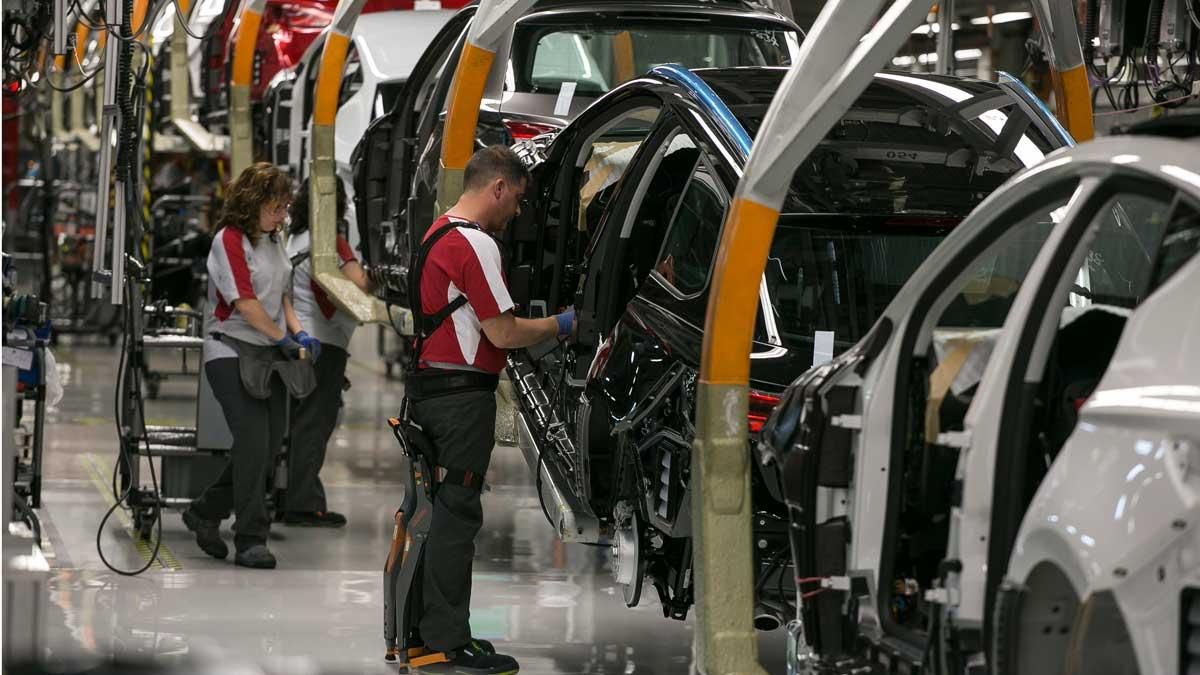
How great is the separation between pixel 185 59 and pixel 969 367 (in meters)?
11.4

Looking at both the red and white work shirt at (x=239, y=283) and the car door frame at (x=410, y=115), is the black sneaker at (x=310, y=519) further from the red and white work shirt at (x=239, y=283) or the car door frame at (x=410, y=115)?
the car door frame at (x=410, y=115)

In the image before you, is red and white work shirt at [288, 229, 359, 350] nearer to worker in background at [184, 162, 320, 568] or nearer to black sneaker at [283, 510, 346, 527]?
black sneaker at [283, 510, 346, 527]

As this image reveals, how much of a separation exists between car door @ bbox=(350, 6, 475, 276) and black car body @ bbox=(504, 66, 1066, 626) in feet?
9.11

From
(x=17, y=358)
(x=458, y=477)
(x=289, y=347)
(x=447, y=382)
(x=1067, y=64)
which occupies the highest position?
(x=1067, y=64)

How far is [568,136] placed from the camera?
287 inches

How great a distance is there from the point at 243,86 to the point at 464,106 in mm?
4273

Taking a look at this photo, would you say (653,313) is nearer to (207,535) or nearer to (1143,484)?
(1143,484)

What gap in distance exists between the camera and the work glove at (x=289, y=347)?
8.65 meters

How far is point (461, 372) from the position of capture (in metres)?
6.29

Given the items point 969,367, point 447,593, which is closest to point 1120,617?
point 969,367

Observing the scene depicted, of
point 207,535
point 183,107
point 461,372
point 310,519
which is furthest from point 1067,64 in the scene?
point 183,107

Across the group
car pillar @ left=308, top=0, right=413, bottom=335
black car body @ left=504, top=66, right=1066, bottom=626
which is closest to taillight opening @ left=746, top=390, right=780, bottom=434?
black car body @ left=504, top=66, right=1066, bottom=626

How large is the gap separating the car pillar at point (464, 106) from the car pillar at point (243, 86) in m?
4.10

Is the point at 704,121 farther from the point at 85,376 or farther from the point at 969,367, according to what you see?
the point at 85,376
